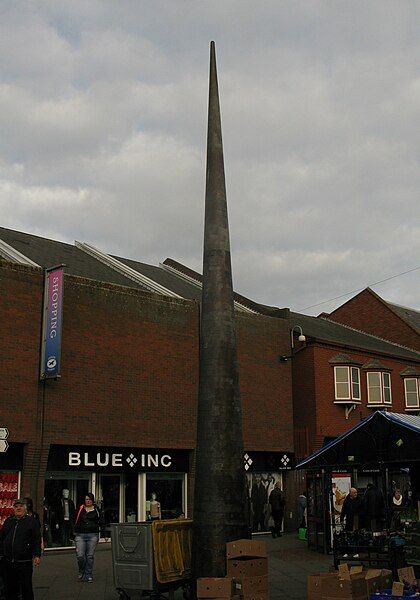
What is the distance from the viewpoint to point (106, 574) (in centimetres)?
1590

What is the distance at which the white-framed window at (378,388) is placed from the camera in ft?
106

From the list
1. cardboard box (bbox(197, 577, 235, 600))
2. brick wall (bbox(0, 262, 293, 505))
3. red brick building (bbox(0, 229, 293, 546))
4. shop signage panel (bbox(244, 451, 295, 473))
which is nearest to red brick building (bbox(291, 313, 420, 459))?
shop signage panel (bbox(244, 451, 295, 473))

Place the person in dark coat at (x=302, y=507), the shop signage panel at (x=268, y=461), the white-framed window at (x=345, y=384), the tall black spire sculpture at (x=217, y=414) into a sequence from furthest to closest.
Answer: the white-framed window at (x=345, y=384), the shop signage panel at (x=268, y=461), the person in dark coat at (x=302, y=507), the tall black spire sculpture at (x=217, y=414)

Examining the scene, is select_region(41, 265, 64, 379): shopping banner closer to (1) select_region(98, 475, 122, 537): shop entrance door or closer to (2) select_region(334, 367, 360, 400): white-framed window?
(1) select_region(98, 475, 122, 537): shop entrance door

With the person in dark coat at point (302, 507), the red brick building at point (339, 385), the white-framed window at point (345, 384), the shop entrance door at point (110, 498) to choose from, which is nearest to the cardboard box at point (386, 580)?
the shop entrance door at point (110, 498)

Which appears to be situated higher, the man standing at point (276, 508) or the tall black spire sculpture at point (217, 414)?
the tall black spire sculpture at point (217, 414)

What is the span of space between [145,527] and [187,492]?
1360 centimetres

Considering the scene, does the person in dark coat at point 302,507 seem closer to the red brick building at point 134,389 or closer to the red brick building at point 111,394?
the red brick building at point 134,389

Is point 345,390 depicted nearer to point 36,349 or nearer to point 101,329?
point 101,329

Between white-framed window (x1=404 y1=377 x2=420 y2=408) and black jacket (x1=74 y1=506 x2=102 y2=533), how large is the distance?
22.7 metres

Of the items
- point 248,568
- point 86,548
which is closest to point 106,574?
point 86,548

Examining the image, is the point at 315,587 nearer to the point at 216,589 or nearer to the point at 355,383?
the point at 216,589

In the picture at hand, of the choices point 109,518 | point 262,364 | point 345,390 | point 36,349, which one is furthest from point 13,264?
point 345,390

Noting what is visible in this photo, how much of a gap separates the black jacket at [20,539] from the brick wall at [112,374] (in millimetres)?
9479
